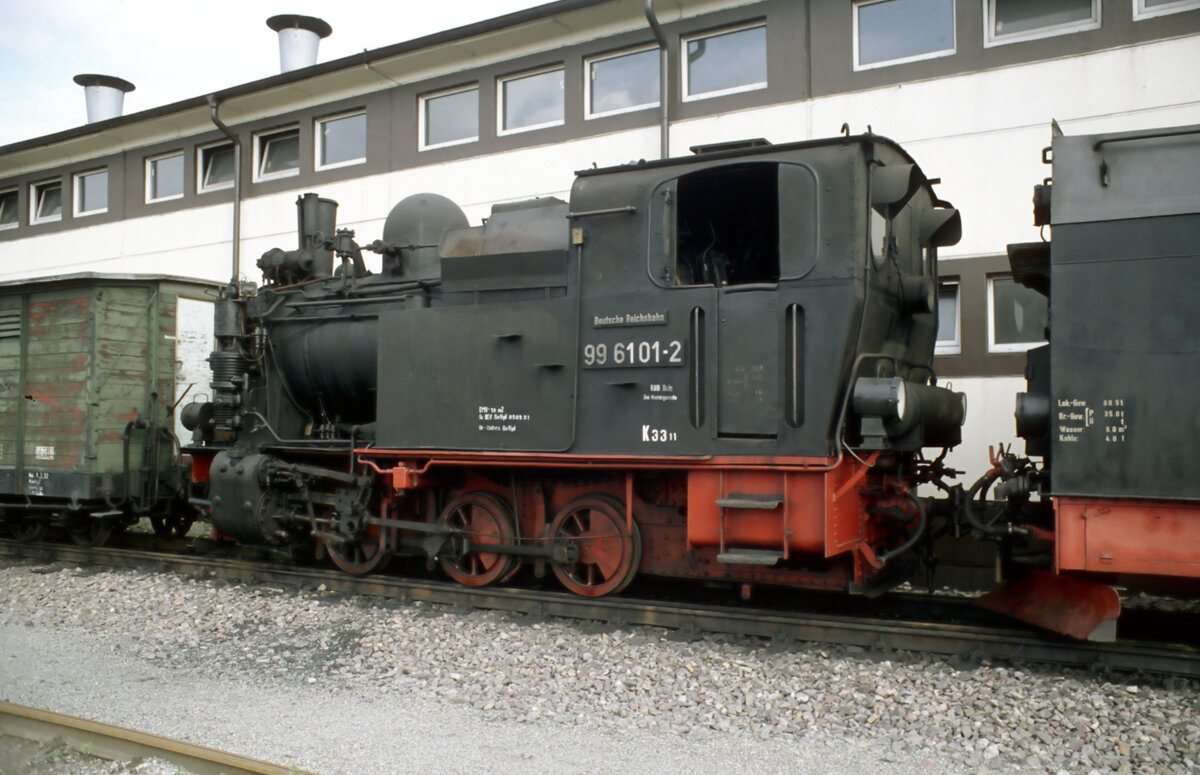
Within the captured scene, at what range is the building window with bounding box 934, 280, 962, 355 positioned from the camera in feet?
30.2

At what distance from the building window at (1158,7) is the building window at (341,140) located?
1064 cm

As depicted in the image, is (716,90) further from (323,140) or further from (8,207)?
(8,207)

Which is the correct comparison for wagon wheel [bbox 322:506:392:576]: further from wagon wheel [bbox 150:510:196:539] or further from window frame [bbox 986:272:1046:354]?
window frame [bbox 986:272:1046:354]

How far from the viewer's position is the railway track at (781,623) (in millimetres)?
4977

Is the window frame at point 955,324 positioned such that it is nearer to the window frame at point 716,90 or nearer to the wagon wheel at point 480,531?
the window frame at point 716,90

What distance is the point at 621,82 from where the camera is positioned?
448 inches

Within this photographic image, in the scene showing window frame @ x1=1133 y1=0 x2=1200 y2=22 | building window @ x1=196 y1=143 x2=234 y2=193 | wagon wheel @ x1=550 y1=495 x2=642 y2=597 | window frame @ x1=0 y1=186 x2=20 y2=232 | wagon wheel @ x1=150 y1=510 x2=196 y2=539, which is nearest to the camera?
wagon wheel @ x1=550 y1=495 x2=642 y2=597

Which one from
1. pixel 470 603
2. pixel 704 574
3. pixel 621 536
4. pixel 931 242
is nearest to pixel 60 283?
pixel 470 603

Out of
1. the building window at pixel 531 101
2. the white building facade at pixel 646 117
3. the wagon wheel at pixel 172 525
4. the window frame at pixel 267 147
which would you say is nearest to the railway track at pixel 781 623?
the wagon wheel at pixel 172 525

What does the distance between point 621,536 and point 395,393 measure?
2333 mm

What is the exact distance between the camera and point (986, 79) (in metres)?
8.90

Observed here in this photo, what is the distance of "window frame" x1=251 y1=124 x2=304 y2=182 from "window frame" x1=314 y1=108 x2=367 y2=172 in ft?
1.54

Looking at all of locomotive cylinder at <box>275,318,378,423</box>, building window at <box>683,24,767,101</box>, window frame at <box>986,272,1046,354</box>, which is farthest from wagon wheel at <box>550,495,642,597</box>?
building window at <box>683,24,767,101</box>

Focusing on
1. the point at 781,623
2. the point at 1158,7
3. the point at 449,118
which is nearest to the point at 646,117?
the point at 449,118
